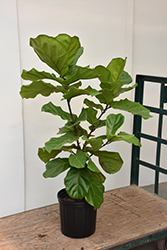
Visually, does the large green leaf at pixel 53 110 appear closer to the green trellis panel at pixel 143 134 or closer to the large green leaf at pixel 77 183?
the large green leaf at pixel 77 183

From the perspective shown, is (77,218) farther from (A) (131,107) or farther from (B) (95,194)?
(A) (131,107)

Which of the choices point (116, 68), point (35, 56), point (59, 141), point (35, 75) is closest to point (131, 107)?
point (116, 68)

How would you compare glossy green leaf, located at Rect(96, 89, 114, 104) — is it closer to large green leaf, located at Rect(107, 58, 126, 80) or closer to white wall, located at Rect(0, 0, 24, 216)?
large green leaf, located at Rect(107, 58, 126, 80)

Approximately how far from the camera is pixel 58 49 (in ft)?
5.47

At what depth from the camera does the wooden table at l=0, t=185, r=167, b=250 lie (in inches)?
73.3

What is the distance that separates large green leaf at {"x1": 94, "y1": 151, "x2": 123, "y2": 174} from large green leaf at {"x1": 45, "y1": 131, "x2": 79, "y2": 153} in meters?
0.18

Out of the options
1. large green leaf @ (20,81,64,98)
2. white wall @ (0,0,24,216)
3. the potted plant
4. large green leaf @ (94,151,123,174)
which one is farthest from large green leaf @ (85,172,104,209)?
white wall @ (0,0,24,216)

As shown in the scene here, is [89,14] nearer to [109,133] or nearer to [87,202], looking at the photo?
[109,133]

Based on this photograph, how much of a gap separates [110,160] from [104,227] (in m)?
0.46

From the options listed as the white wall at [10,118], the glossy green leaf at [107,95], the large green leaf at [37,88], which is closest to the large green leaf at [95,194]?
the glossy green leaf at [107,95]

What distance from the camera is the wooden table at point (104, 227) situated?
6.11 ft

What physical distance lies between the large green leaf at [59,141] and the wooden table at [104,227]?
1.89 ft

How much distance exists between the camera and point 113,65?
1.90 m

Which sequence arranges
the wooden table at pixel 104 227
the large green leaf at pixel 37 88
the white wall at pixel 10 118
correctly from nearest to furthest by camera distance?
1. the large green leaf at pixel 37 88
2. the wooden table at pixel 104 227
3. the white wall at pixel 10 118
